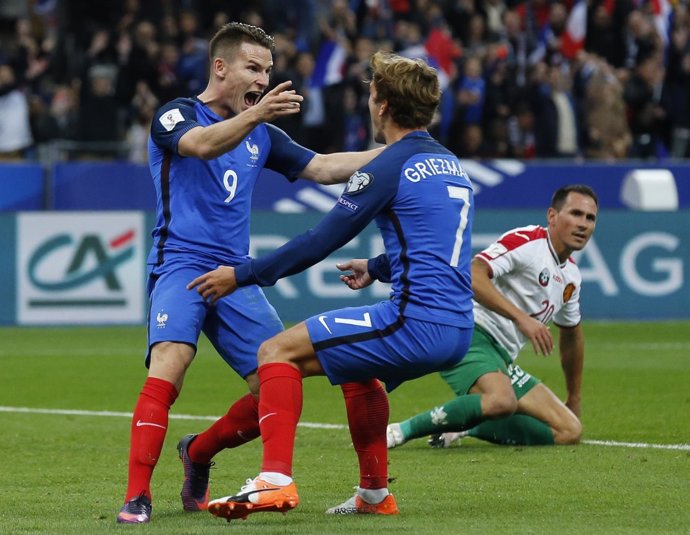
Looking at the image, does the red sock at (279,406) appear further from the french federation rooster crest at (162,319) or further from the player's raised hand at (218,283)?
the french federation rooster crest at (162,319)

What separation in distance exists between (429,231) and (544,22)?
62.2 ft

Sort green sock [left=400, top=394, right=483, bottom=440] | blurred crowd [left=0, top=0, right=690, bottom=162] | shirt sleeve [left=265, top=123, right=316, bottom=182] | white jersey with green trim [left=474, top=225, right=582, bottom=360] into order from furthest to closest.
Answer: blurred crowd [left=0, top=0, right=690, bottom=162] → white jersey with green trim [left=474, top=225, right=582, bottom=360] → green sock [left=400, top=394, right=483, bottom=440] → shirt sleeve [left=265, top=123, right=316, bottom=182]

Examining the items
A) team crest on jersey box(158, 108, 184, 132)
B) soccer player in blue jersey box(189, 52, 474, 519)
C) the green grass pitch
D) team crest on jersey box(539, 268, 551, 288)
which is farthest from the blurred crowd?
soccer player in blue jersey box(189, 52, 474, 519)

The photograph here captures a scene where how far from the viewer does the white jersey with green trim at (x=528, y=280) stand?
905 centimetres

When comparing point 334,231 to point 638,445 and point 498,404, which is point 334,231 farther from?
point 638,445

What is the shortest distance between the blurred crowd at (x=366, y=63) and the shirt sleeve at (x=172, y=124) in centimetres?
1386

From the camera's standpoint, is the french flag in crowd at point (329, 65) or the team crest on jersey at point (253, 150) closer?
the team crest on jersey at point (253, 150)

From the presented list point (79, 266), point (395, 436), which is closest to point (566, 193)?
point (395, 436)

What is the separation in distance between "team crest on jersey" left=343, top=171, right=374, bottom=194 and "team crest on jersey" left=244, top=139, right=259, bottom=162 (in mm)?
987

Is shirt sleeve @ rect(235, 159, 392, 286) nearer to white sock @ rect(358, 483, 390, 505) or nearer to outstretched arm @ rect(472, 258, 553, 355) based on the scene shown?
white sock @ rect(358, 483, 390, 505)

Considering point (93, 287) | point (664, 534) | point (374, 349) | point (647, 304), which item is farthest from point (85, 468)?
point (647, 304)

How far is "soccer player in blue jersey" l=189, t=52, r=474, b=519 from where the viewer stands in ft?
20.0

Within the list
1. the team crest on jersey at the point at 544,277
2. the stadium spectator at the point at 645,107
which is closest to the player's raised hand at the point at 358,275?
the team crest on jersey at the point at 544,277

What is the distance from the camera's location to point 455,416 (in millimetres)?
8609
